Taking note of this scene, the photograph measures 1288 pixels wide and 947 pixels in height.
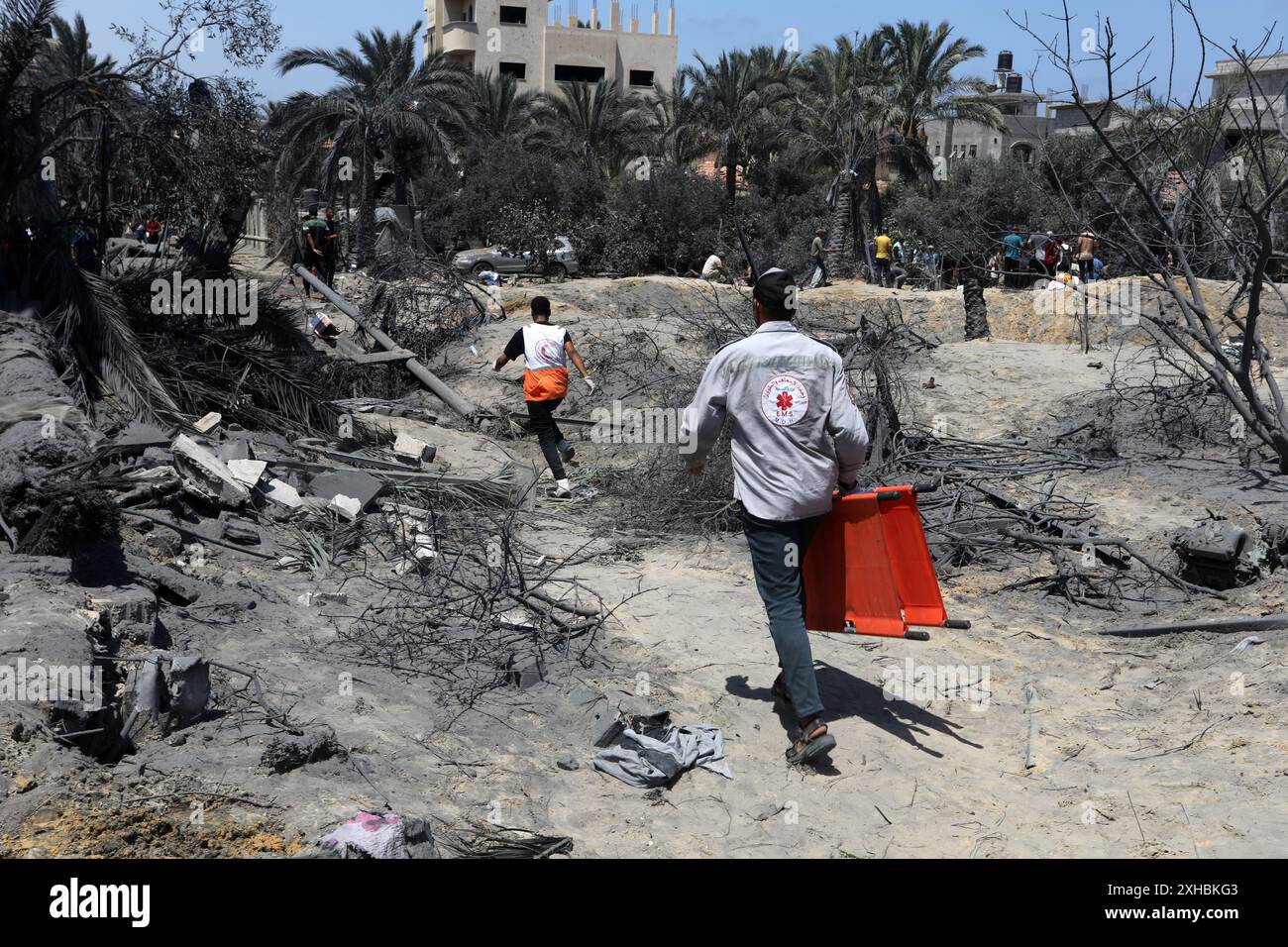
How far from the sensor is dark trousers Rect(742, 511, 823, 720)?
4457 millimetres

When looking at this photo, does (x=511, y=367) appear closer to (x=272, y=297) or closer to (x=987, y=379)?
(x=272, y=297)

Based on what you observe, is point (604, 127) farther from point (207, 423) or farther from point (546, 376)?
point (207, 423)

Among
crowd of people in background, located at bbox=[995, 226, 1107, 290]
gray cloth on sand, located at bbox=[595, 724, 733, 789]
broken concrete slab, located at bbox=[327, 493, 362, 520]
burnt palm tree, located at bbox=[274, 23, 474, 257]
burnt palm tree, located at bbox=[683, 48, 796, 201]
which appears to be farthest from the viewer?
burnt palm tree, located at bbox=[683, 48, 796, 201]

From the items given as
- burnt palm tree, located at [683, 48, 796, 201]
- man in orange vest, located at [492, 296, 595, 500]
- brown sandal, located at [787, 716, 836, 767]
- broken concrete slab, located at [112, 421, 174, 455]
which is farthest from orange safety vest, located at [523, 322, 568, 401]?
burnt palm tree, located at [683, 48, 796, 201]

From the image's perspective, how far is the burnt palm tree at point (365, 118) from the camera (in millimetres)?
25625

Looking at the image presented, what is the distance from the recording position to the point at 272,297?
11.9m

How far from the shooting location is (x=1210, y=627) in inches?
236

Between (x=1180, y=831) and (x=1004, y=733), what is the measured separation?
3.76 feet

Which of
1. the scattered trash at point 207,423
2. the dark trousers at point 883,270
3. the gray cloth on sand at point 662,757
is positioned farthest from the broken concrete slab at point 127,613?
the dark trousers at point 883,270

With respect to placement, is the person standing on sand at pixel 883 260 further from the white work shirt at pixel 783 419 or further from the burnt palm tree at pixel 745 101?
Result: the white work shirt at pixel 783 419

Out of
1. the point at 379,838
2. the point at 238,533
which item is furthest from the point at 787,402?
the point at 238,533

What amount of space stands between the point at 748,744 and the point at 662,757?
0.52m

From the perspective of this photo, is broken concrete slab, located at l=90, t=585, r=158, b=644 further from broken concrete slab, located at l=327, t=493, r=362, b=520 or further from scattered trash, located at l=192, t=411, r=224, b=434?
scattered trash, located at l=192, t=411, r=224, b=434
